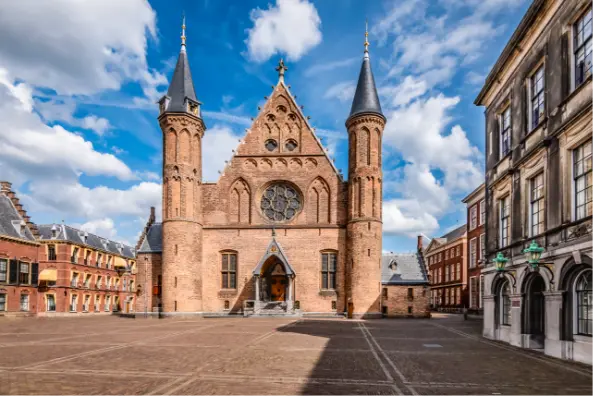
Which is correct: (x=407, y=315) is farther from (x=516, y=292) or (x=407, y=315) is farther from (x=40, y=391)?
(x=40, y=391)

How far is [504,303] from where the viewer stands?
1889cm

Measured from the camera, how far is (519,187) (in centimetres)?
1730

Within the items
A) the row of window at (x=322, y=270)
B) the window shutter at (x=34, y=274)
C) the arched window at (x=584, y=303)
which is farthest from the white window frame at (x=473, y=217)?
the window shutter at (x=34, y=274)

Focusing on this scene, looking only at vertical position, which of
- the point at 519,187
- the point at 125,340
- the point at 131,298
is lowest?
the point at 131,298

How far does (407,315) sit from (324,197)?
11.9m

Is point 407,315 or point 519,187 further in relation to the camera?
point 407,315

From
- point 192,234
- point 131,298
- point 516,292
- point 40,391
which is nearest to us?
point 40,391

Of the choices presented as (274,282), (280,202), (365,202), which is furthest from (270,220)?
(365,202)

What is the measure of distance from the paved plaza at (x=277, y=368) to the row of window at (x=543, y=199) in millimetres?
4328

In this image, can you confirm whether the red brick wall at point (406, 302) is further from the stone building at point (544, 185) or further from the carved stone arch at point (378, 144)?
the stone building at point (544, 185)

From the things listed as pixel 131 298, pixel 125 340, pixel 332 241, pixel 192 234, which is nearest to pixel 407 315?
pixel 332 241

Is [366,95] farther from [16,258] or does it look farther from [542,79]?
[16,258]

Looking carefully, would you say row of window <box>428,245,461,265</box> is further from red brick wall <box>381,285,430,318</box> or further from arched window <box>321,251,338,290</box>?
arched window <box>321,251,338,290</box>

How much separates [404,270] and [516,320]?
843 inches
